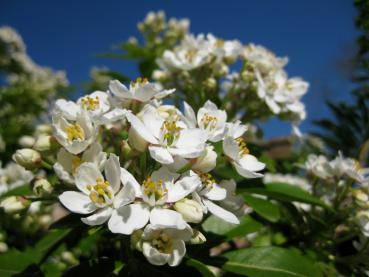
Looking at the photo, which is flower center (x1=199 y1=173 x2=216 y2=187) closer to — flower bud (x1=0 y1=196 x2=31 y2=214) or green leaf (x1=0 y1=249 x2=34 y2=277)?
flower bud (x1=0 y1=196 x2=31 y2=214)

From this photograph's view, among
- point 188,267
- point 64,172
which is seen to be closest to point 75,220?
point 64,172

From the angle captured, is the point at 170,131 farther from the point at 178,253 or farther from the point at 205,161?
the point at 178,253

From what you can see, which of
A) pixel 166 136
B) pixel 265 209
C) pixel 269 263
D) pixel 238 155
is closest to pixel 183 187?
pixel 166 136

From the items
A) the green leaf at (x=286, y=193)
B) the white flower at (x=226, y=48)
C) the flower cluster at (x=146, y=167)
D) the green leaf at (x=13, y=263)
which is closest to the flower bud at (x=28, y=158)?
the flower cluster at (x=146, y=167)

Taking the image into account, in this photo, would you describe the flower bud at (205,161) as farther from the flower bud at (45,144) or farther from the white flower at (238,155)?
the flower bud at (45,144)

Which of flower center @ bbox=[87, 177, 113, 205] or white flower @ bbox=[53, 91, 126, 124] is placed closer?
flower center @ bbox=[87, 177, 113, 205]

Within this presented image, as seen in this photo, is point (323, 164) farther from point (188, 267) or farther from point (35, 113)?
point (35, 113)

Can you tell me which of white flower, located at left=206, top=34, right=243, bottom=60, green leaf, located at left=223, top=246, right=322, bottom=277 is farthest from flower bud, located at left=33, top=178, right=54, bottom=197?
white flower, located at left=206, top=34, right=243, bottom=60
